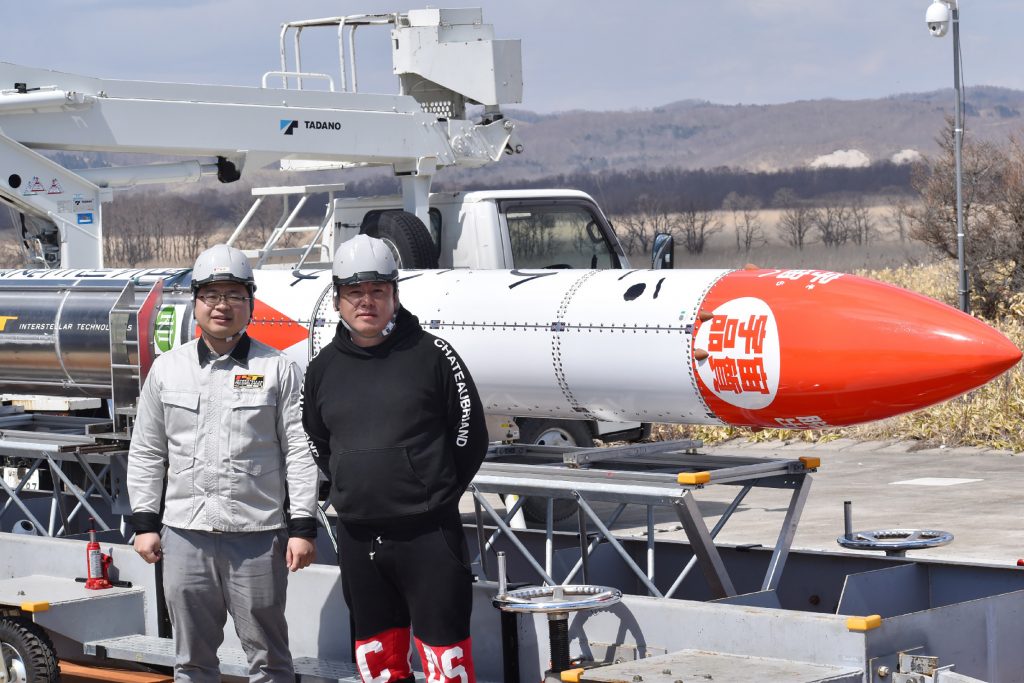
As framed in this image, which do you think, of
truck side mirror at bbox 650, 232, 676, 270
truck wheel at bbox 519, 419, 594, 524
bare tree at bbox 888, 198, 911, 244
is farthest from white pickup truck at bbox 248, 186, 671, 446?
bare tree at bbox 888, 198, 911, 244

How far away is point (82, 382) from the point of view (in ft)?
33.3

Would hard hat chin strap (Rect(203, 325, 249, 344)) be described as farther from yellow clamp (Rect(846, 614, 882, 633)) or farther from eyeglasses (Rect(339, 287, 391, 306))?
yellow clamp (Rect(846, 614, 882, 633))

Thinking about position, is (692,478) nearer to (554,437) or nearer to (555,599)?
(555,599)

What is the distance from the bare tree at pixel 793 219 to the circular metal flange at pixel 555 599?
56.9 metres

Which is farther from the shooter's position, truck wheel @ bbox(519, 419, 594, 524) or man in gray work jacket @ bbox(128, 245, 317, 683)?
truck wheel @ bbox(519, 419, 594, 524)

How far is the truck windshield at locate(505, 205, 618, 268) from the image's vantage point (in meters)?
12.7

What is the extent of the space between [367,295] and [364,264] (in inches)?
5.0

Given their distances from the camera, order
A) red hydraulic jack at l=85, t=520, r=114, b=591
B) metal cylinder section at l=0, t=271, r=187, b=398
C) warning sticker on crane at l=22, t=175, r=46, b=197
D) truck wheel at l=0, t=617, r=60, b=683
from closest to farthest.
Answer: truck wheel at l=0, t=617, r=60, b=683, red hydraulic jack at l=85, t=520, r=114, b=591, metal cylinder section at l=0, t=271, r=187, b=398, warning sticker on crane at l=22, t=175, r=46, b=197

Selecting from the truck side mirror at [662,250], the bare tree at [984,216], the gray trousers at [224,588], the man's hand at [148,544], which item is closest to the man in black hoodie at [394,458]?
the gray trousers at [224,588]

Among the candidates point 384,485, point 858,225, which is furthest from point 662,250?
point 858,225

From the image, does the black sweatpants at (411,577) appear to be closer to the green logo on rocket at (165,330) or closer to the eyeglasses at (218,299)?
the eyeglasses at (218,299)

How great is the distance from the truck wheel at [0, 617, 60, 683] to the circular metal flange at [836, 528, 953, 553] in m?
3.76

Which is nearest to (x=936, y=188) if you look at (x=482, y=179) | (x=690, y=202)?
(x=690, y=202)

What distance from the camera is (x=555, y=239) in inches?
502
